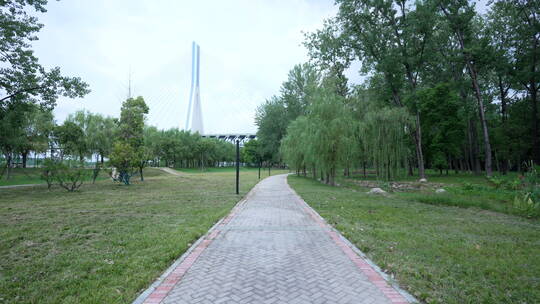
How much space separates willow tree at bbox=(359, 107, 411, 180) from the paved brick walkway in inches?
588

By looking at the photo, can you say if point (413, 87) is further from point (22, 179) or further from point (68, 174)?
point (22, 179)

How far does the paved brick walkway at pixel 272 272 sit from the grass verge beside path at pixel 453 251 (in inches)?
17.2

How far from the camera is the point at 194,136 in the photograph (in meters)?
50.7

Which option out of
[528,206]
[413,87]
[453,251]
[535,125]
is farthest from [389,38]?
[453,251]

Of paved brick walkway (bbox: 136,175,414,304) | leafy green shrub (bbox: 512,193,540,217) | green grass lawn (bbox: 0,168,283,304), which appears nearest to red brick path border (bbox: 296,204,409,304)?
paved brick walkway (bbox: 136,175,414,304)

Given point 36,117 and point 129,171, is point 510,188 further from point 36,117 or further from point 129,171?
point 36,117

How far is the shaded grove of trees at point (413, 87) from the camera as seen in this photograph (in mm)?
17234

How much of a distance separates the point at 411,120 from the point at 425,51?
6462 mm

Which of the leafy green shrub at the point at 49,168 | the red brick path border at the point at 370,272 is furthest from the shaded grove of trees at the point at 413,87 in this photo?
the leafy green shrub at the point at 49,168

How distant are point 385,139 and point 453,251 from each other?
629 inches

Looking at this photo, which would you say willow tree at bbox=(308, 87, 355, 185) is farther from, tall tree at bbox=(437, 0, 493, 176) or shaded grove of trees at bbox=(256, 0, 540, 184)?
tall tree at bbox=(437, 0, 493, 176)

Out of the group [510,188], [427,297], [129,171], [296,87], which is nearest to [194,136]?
[296,87]

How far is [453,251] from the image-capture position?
4.36 metres

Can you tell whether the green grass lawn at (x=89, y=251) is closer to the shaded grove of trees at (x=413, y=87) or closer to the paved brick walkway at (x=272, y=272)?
the paved brick walkway at (x=272, y=272)
